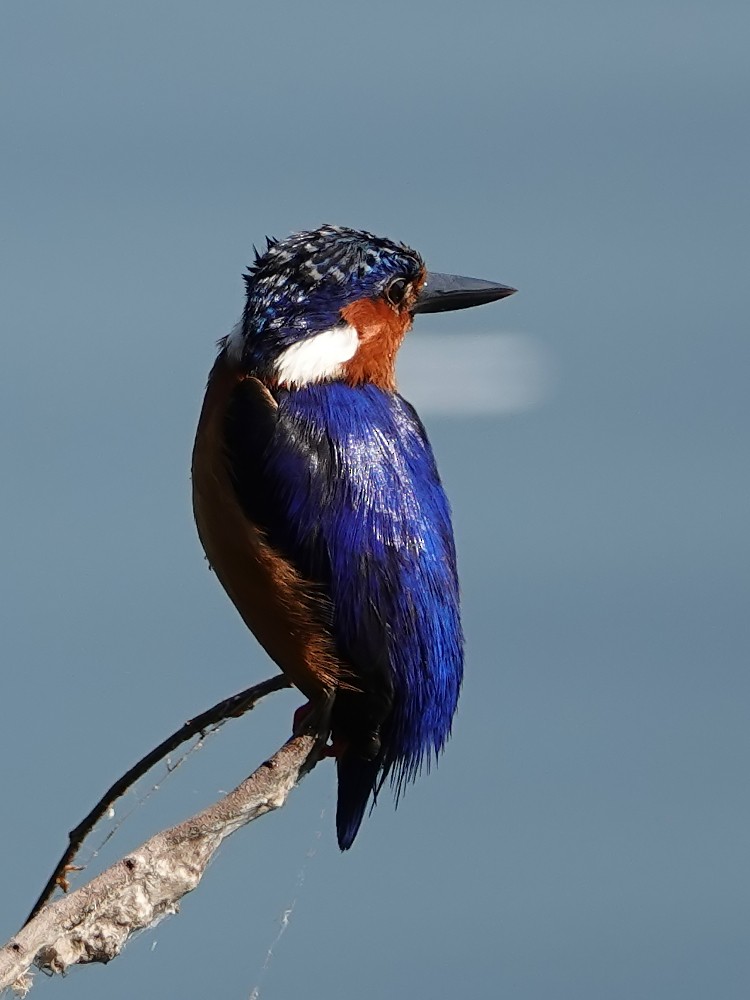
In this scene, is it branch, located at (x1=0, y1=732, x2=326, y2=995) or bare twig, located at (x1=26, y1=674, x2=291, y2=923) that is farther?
bare twig, located at (x1=26, y1=674, x2=291, y2=923)

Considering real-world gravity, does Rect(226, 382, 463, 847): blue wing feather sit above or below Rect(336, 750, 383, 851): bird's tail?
above

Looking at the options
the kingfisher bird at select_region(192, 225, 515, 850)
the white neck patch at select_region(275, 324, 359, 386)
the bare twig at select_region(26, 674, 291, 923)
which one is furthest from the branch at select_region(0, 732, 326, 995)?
the white neck patch at select_region(275, 324, 359, 386)

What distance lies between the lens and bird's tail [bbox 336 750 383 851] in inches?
64.1

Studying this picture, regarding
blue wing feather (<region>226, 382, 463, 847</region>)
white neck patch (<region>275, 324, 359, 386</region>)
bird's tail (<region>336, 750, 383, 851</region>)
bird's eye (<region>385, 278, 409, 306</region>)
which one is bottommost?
bird's tail (<region>336, 750, 383, 851</region>)

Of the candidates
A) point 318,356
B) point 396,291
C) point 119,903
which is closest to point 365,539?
point 318,356

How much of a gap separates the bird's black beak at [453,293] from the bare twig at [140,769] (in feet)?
1.78

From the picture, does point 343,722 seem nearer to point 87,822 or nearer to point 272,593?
point 272,593

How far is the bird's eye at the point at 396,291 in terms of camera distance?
1.72 meters

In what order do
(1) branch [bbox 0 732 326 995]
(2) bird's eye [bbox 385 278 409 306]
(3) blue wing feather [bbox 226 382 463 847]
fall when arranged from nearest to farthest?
(1) branch [bbox 0 732 326 995], (3) blue wing feather [bbox 226 382 463 847], (2) bird's eye [bbox 385 278 409 306]

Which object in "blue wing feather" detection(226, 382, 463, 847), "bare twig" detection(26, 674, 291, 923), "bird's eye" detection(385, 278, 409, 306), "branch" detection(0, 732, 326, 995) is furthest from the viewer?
"bird's eye" detection(385, 278, 409, 306)

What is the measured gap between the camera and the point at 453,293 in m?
1.82

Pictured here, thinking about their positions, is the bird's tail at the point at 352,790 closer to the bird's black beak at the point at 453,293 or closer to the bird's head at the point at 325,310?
the bird's head at the point at 325,310

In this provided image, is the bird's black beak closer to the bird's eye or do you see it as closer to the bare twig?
the bird's eye

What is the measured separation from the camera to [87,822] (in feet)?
4.54
